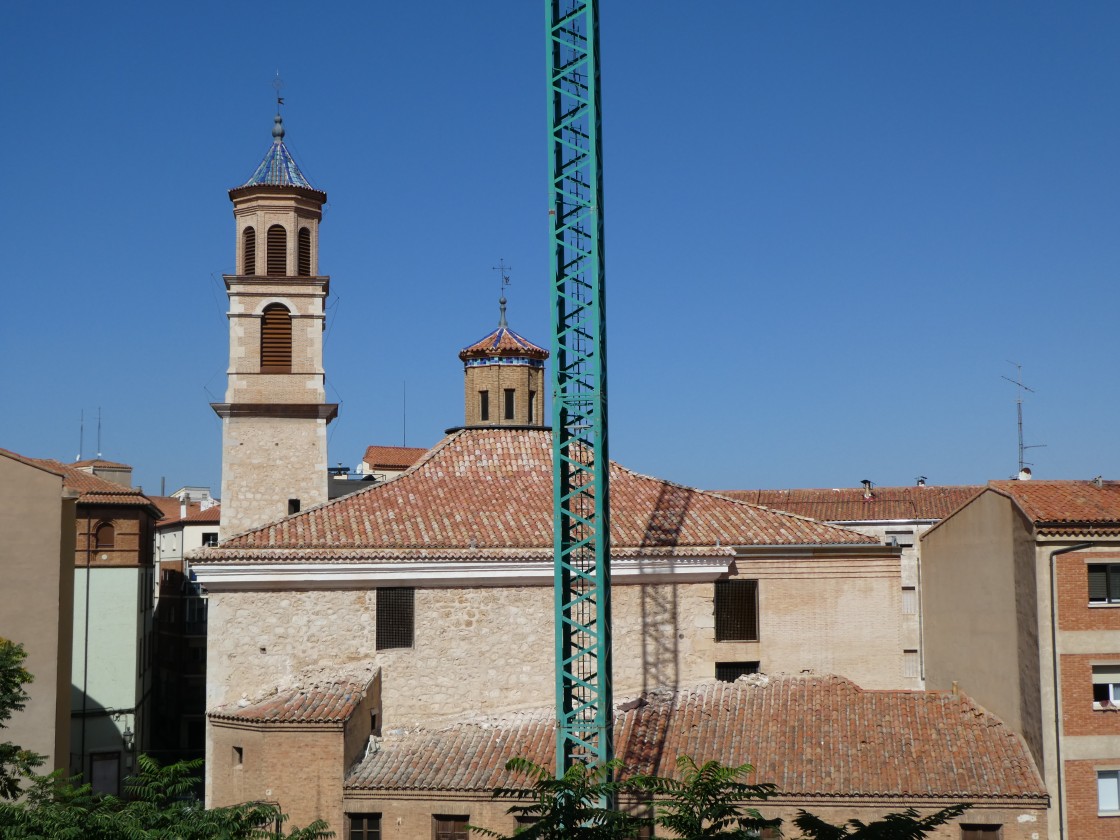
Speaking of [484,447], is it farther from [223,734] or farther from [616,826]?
[616,826]

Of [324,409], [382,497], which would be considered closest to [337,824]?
[382,497]

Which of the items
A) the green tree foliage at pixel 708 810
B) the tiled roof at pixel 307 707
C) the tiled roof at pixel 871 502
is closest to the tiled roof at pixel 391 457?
the tiled roof at pixel 871 502

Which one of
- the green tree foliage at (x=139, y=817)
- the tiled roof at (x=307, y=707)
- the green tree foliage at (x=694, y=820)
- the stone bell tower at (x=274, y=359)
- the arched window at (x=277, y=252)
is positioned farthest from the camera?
the arched window at (x=277, y=252)

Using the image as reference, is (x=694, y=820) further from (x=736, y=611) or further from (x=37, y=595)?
(x=37, y=595)

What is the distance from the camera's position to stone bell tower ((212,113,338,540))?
109ft

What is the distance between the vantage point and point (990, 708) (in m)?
23.7

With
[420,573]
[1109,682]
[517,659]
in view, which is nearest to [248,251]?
[420,573]

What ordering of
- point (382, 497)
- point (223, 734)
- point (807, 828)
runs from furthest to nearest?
point (382, 497), point (223, 734), point (807, 828)

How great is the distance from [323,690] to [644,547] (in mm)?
6545

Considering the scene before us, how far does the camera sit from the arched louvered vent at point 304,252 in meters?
34.7

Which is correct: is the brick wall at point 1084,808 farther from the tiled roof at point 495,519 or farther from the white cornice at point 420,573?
the white cornice at point 420,573

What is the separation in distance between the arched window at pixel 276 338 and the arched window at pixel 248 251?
1.22m

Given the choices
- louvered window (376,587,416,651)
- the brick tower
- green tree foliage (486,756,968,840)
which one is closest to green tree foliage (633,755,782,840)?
green tree foliage (486,756,968,840)

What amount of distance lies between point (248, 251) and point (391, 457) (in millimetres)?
33801
